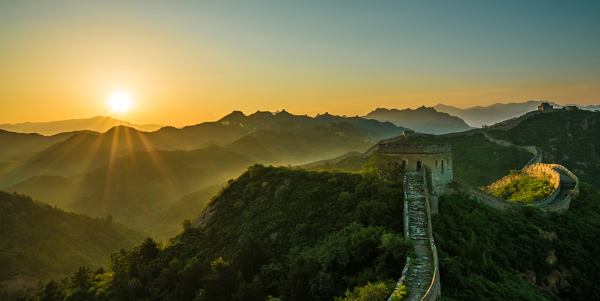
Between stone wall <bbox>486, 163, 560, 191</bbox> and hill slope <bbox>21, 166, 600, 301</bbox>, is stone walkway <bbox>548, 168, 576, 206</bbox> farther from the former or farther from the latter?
hill slope <bbox>21, 166, 600, 301</bbox>

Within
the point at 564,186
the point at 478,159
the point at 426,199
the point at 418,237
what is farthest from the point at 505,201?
the point at 478,159

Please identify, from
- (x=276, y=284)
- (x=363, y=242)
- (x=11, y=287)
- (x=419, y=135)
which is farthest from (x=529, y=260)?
(x=11, y=287)

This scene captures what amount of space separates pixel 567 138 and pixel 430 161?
243 ft

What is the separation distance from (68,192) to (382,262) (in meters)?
159

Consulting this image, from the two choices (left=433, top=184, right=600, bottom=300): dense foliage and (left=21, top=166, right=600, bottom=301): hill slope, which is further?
(left=21, top=166, right=600, bottom=301): hill slope

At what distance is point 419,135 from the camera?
255 feet

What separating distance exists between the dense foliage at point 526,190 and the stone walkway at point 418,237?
17680mm

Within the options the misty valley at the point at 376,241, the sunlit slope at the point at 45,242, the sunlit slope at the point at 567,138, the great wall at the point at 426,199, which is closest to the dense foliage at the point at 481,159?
the misty valley at the point at 376,241

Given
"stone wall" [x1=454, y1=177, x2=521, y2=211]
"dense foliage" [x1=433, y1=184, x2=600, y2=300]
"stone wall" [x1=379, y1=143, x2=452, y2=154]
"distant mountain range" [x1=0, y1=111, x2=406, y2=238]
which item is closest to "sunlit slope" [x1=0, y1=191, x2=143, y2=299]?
"distant mountain range" [x1=0, y1=111, x2=406, y2=238]

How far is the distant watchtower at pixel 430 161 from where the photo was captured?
24.5 meters

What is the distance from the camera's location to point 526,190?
39.5 m

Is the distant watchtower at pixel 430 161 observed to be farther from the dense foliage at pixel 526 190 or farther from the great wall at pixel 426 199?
the dense foliage at pixel 526 190

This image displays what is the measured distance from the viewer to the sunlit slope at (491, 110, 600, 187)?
68881 mm

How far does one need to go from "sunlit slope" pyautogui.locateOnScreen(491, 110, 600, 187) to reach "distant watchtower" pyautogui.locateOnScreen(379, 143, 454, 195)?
50.2 m
